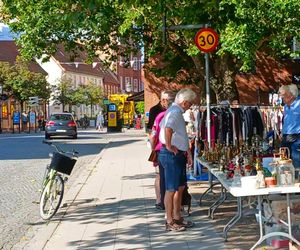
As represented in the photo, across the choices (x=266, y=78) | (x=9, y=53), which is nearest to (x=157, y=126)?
(x=266, y=78)

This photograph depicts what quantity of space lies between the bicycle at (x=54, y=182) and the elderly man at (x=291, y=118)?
304 cm

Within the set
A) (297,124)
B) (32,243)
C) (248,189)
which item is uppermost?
(297,124)

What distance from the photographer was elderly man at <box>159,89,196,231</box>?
25.9 feet

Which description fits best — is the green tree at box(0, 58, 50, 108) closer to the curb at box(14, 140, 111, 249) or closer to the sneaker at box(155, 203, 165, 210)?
the curb at box(14, 140, 111, 249)

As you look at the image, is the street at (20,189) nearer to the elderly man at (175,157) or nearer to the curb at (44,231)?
the curb at (44,231)

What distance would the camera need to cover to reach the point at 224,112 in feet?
38.3

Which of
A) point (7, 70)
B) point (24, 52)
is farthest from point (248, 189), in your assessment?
point (7, 70)

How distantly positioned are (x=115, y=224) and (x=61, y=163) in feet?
4.39

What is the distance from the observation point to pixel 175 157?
795 cm

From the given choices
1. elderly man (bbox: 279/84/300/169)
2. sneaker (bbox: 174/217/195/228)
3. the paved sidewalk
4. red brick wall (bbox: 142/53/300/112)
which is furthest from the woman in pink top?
red brick wall (bbox: 142/53/300/112)

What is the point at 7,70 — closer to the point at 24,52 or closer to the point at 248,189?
the point at 24,52

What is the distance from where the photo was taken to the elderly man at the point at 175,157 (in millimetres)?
7906

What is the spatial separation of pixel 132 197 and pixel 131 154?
11515 millimetres

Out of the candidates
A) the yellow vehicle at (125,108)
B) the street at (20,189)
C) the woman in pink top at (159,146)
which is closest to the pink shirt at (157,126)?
the woman in pink top at (159,146)
